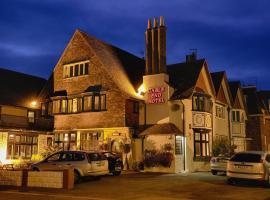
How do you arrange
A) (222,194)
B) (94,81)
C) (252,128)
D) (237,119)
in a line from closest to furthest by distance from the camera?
1. (222,194)
2. (94,81)
3. (237,119)
4. (252,128)

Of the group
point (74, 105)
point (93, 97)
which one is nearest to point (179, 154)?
point (93, 97)

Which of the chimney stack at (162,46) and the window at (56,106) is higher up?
the chimney stack at (162,46)

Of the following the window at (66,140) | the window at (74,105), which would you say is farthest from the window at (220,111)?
the window at (66,140)

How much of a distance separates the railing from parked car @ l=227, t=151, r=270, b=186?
34.8 ft

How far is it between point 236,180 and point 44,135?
19.7m

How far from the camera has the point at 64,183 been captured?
16438 mm

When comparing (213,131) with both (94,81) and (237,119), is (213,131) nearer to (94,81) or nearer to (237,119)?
(237,119)

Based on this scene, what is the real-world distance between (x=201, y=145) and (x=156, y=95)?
5354mm

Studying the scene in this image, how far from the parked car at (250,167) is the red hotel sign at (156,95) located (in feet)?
38.6

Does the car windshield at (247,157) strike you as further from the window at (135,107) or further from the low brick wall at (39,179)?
the window at (135,107)

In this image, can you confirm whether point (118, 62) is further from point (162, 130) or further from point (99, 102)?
point (162, 130)

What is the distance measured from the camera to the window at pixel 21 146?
1185 inches

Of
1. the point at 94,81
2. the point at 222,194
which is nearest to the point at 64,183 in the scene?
the point at 222,194

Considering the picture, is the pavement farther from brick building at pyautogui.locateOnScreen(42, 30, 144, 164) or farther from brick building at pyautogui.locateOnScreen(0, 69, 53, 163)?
brick building at pyautogui.locateOnScreen(0, 69, 53, 163)
